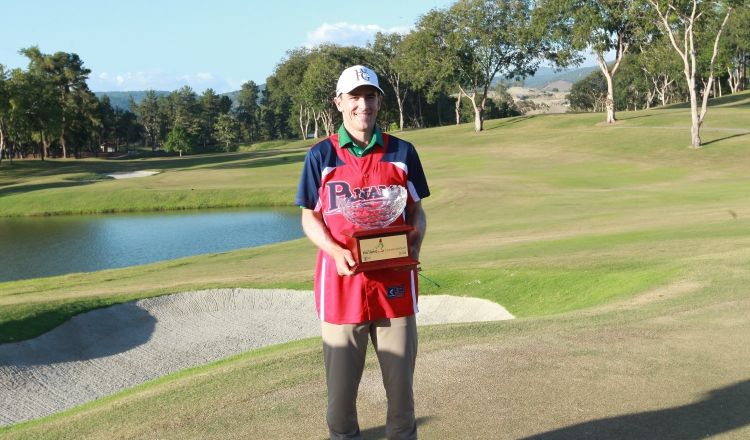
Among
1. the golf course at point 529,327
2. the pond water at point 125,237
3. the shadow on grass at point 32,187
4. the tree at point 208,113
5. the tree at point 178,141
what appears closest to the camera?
the golf course at point 529,327

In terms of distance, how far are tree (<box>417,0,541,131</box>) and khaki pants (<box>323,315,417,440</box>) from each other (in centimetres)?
6703

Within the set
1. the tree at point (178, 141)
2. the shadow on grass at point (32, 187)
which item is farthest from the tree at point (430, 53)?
the tree at point (178, 141)

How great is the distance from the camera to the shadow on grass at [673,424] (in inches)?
200

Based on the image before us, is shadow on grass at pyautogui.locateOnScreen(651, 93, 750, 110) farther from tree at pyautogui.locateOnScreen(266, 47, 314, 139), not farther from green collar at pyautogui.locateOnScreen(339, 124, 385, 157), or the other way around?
green collar at pyautogui.locateOnScreen(339, 124, 385, 157)

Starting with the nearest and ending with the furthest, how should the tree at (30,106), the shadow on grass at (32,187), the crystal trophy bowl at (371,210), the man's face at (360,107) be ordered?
the crystal trophy bowl at (371,210)
the man's face at (360,107)
the shadow on grass at (32,187)
the tree at (30,106)

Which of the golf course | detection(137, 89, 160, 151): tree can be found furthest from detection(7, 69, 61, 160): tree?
detection(137, 89, 160, 151): tree

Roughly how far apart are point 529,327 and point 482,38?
212 feet

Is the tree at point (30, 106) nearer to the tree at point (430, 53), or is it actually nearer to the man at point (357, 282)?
the tree at point (430, 53)

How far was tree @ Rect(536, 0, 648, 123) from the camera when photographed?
55188 mm

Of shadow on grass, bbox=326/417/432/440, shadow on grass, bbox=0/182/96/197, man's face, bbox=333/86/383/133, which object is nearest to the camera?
man's face, bbox=333/86/383/133

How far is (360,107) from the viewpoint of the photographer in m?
4.70

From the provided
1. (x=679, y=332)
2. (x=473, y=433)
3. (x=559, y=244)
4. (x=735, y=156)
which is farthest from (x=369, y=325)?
(x=735, y=156)

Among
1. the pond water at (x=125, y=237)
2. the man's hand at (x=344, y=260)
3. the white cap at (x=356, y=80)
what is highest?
the white cap at (x=356, y=80)

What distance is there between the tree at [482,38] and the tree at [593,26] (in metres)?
6.26
